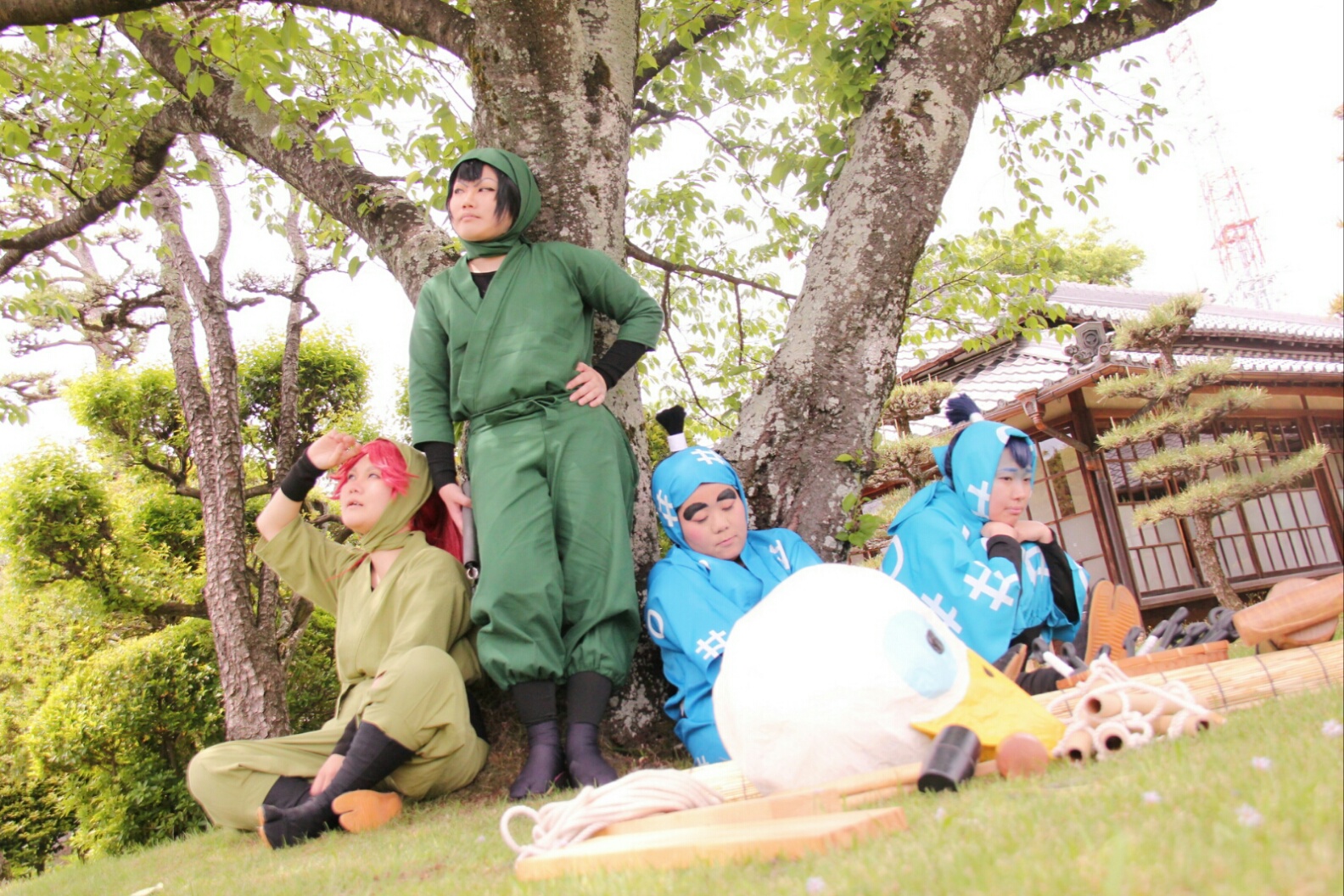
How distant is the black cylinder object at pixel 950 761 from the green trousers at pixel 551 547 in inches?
60.7

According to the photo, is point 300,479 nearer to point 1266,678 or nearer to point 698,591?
point 698,591

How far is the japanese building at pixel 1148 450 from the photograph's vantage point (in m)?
8.97

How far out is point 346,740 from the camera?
9.70ft

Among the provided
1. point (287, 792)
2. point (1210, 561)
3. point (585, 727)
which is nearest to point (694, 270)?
point (585, 727)

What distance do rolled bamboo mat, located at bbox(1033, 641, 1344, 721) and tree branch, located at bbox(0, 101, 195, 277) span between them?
5267 millimetres

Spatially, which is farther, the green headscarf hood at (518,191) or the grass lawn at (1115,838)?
the green headscarf hood at (518,191)

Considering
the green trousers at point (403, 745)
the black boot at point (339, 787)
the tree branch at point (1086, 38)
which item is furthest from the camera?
the tree branch at point (1086, 38)

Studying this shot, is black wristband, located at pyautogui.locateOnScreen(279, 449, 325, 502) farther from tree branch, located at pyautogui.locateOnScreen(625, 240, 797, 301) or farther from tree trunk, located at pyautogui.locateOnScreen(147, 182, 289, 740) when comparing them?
tree trunk, located at pyautogui.locateOnScreen(147, 182, 289, 740)

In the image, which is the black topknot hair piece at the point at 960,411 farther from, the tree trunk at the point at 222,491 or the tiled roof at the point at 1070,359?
the tiled roof at the point at 1070,359

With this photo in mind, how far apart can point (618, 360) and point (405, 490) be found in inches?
36.6

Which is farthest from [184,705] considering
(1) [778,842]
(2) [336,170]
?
(1) [778,842]

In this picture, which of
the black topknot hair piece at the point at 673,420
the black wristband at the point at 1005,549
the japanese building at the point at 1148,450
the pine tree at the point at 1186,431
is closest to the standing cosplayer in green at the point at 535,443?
the black topknot hair piece at the point at 673,420

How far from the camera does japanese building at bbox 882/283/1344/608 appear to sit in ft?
→ 29.4

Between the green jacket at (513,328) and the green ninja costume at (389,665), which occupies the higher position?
the green jacket at (513,328)
